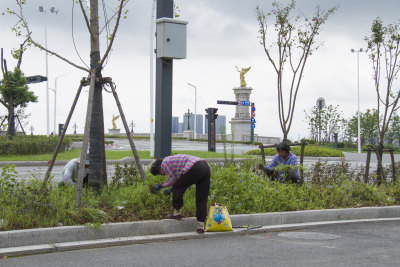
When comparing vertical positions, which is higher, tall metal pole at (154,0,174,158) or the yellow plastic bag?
tall metal pole at (154,0,174,158)

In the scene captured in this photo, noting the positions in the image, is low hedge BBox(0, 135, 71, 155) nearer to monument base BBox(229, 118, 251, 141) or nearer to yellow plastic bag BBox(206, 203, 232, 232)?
yellow plastic bag BBox(206, 203, 232, 232)

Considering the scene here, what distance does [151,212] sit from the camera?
640 cm

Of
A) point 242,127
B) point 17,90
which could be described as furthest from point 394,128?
point 17,90

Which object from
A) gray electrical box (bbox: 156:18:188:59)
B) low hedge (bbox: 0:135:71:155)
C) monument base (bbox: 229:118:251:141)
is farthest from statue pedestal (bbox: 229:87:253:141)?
gray electrical box (bbox: 156:18:188:59)

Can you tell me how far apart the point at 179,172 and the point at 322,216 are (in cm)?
269

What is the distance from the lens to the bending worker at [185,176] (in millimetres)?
6012

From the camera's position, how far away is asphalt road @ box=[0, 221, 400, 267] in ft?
15.9

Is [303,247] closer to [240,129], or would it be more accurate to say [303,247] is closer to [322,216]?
[322,216]

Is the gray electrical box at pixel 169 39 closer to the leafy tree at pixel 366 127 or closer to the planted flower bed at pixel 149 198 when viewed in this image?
the planted flower bed at pixel 149 198

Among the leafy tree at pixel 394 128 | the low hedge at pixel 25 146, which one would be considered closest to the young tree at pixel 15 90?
the low hedge at pixel 25 146

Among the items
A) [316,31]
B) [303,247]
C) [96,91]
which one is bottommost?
[303,247]

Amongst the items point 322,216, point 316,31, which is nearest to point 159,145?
point 322,216

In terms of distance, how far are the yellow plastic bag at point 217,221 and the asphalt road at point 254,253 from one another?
0.23m

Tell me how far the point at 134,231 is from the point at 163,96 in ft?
8.27
